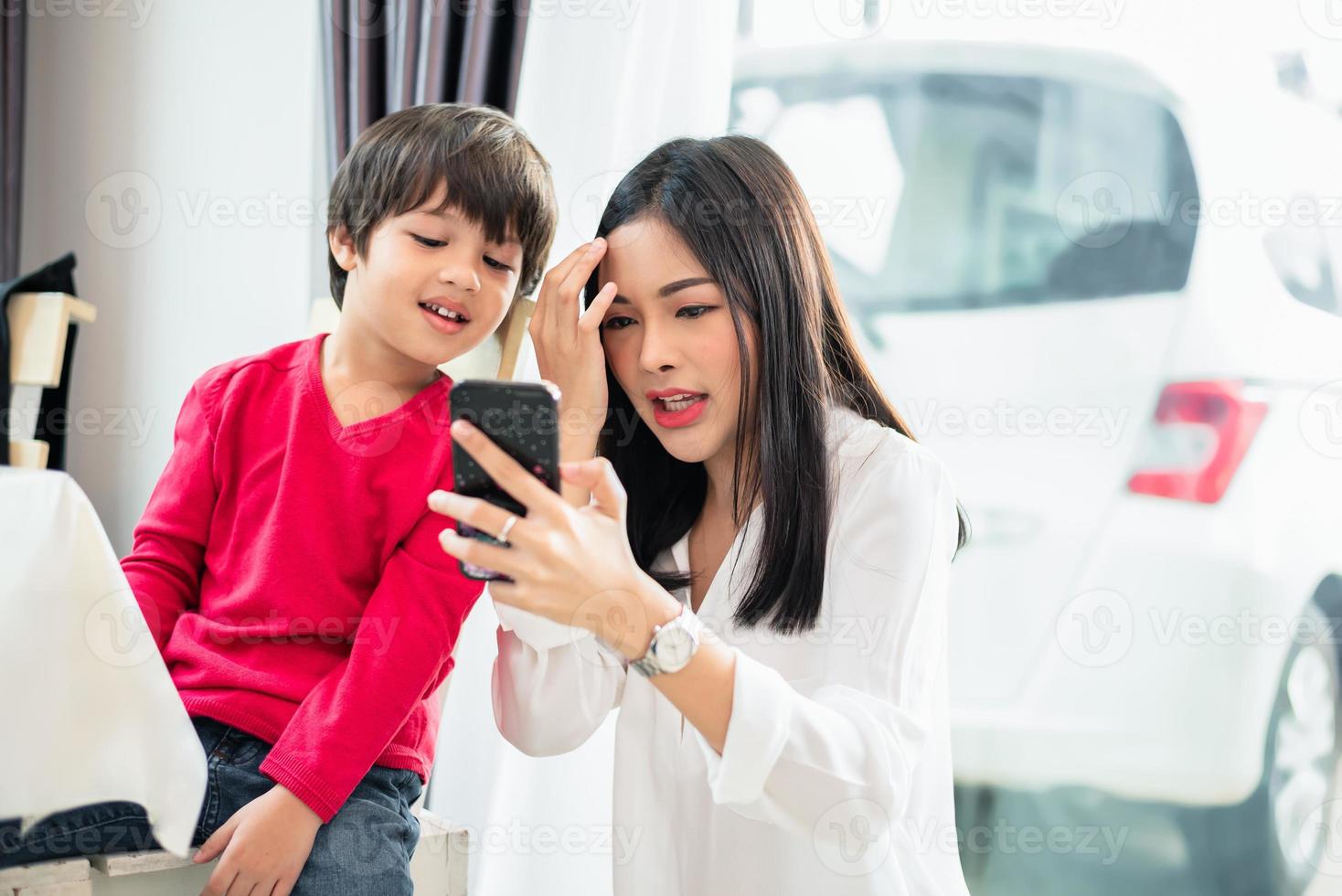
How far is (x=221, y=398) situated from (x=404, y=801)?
0.51 meters

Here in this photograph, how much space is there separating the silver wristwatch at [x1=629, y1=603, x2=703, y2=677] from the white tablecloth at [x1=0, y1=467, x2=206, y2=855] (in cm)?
40

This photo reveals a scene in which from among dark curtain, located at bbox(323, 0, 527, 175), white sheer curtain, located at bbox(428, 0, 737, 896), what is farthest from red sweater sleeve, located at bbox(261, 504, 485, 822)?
dark curtain, located at bbox(323, 0, 527, 175)

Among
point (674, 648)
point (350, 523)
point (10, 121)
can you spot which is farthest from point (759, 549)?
point (10, 121)

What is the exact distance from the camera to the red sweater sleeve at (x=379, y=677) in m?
1.06

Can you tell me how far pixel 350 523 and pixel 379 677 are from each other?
188 millimetres

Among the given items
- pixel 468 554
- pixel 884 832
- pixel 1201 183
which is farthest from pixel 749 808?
pixel 1201 183

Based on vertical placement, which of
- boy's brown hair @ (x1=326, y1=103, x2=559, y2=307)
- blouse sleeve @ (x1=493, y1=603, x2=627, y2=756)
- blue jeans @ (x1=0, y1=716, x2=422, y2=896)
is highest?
boy's brown hair @ (x1=326, y1=103, x2=559, y2=307)

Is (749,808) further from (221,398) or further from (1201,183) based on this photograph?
(1201,183)

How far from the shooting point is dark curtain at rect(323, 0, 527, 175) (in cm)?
195

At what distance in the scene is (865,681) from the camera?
3.27ft

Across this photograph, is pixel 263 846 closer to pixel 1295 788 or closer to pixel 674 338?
pixel 674 338

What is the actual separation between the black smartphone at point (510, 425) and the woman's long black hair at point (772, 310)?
343mm

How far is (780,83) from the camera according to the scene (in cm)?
193

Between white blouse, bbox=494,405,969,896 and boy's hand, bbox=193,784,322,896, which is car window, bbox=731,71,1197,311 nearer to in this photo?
white blouse, bbox=494,405,969,896
